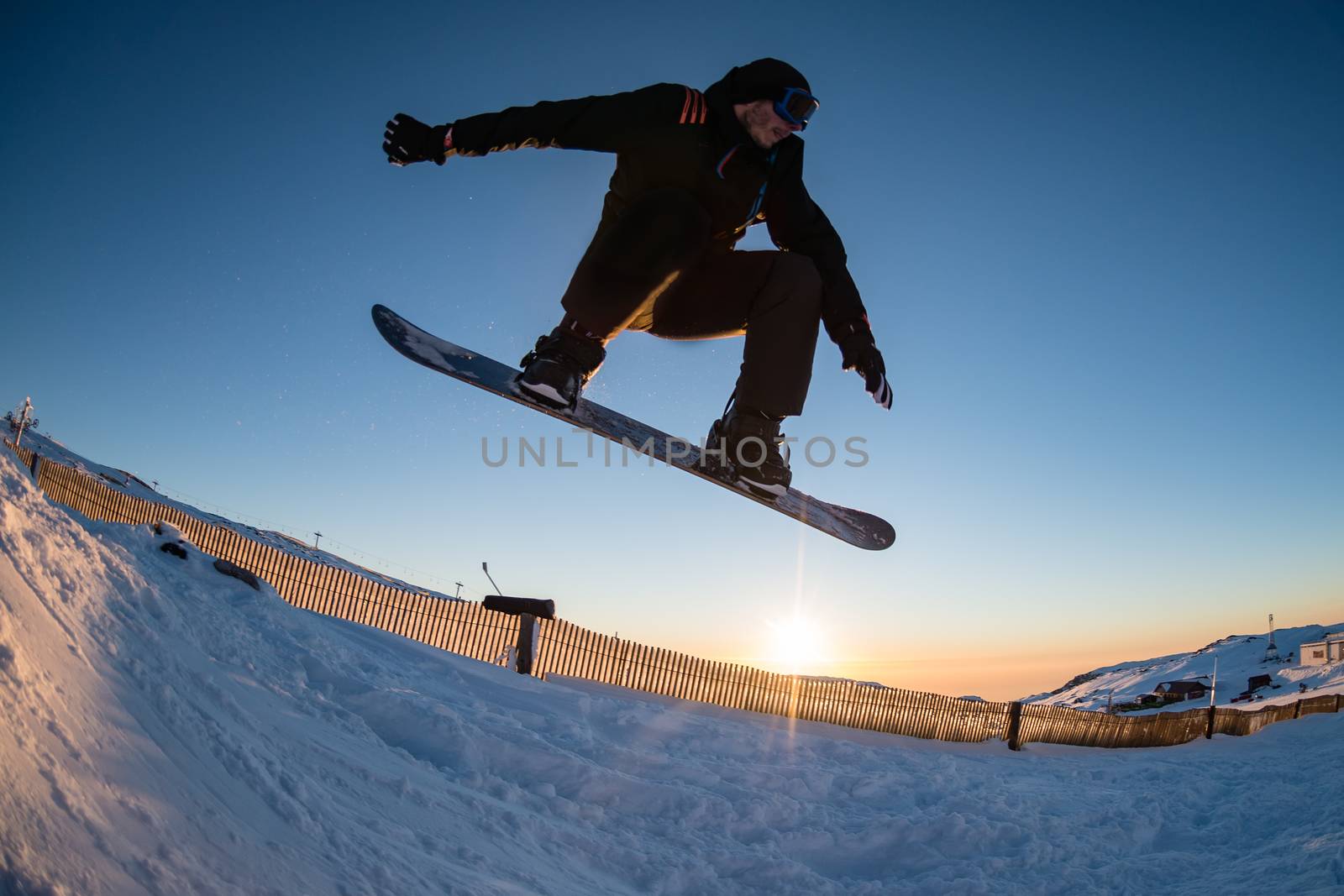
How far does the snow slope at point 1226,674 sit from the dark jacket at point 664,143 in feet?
142

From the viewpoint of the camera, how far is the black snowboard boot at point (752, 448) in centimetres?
328

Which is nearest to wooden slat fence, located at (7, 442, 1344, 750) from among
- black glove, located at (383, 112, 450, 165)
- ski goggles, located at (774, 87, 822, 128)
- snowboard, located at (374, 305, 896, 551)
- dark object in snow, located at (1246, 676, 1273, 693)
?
snowboard, located at (374, 305, 896, 551)

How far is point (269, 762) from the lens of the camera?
6.91ft

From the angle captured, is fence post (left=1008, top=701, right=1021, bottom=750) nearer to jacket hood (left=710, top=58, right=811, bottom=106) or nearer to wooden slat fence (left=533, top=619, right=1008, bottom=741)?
wooden slat fence (left=533, top=619, right=1008, bottom=741)

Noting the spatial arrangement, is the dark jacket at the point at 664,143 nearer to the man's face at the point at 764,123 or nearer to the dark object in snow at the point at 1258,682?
the man's face at the point at 764,123

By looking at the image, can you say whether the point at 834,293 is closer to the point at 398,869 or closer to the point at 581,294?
the point at 581,294

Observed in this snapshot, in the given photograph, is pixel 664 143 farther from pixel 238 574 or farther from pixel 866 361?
pixel 238 574

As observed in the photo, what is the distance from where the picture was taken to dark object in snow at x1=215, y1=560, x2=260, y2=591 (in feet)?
21.3

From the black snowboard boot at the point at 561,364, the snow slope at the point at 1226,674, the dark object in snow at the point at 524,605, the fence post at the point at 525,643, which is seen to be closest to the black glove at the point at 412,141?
the black snowboard boot at the point at 561,364

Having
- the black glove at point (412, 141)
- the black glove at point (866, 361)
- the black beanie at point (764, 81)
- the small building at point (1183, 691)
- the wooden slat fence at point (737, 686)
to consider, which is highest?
the black beanie at point (764, 81)

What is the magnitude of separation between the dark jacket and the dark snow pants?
111 mm

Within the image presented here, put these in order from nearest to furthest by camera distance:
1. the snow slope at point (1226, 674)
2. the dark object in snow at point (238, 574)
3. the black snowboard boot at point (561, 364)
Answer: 1. the black snowboard boot at point (561, 364)
2. the dark object in snow at point (238, 574)
3. the snow slope at point (1226, 674)

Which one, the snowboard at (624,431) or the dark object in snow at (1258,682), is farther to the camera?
the dark object in snow at (1258,682)

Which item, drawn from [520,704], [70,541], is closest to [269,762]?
[70,541]
